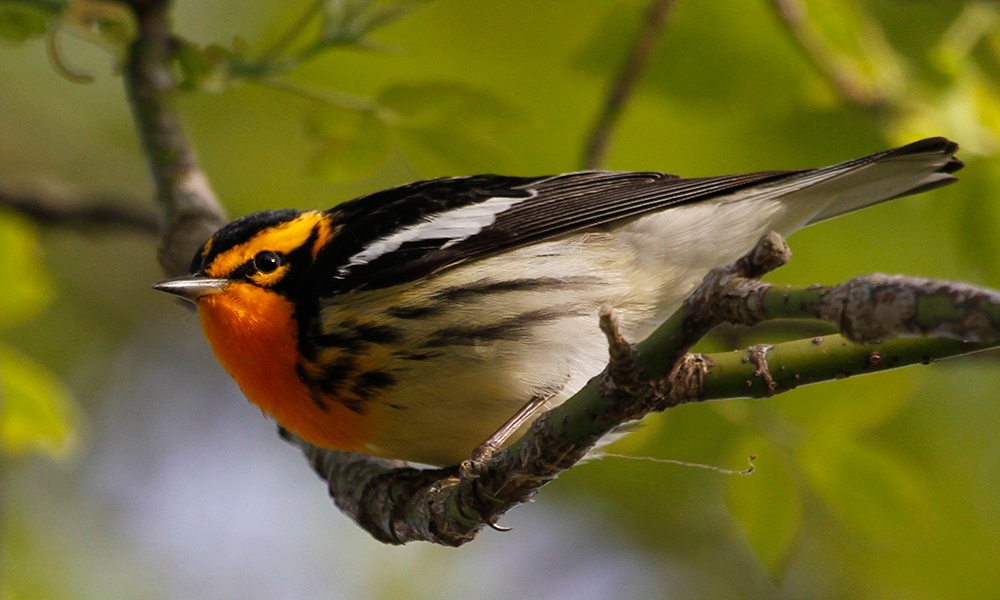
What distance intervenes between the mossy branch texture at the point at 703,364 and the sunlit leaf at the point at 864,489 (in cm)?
111

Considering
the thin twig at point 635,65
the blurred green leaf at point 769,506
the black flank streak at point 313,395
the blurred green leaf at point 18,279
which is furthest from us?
the blurred green leaf at point 18,279

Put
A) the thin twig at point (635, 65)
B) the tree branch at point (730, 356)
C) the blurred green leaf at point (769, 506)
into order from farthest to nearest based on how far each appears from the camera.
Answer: the thin twig at point (635, 65) < the blurred green leaf at point (769, 506) < the tree branch at point (730, 356)

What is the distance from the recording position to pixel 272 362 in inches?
139

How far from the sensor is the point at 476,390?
130 inches

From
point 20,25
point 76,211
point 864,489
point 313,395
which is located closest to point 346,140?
point 313,395

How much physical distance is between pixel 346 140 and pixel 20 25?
113 cm

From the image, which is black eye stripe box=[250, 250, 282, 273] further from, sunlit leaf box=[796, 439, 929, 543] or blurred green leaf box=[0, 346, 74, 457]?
sunlit leaf box=[796, 439, 929, 543]

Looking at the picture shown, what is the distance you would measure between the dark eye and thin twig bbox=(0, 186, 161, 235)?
1.58 meters

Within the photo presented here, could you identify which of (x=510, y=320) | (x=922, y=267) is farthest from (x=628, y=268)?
(x=922, y=267)

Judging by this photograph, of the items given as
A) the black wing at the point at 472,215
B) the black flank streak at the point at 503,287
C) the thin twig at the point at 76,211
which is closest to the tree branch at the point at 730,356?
the black flank streak at the point at 503,287

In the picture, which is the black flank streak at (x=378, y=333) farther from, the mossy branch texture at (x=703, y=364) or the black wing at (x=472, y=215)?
the mossy branch texture at (x=703, y=364)

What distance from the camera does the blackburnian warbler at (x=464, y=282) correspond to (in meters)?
3.32

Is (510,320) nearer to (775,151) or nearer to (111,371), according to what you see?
(775,151)

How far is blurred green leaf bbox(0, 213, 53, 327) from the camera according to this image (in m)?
4.59
